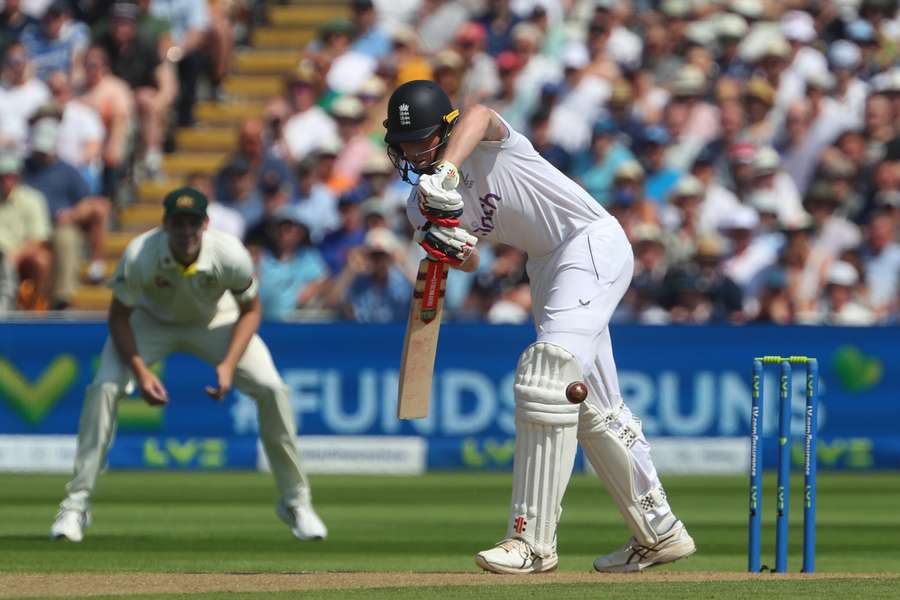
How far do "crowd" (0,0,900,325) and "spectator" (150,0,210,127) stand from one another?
0.02 metres

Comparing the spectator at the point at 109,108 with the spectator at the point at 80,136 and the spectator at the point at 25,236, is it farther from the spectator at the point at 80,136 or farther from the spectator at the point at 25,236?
the spectator at the point at 25,236

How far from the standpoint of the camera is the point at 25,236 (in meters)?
15.2

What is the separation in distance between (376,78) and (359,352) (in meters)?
3.53

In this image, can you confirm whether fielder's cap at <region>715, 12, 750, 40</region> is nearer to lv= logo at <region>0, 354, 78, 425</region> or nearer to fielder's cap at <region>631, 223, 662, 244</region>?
fielder's cap at <region>631, 223, 662, 244</region>

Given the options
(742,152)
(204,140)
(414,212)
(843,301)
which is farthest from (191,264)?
(204,140)

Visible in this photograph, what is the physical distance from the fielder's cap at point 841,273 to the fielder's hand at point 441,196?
813 cm

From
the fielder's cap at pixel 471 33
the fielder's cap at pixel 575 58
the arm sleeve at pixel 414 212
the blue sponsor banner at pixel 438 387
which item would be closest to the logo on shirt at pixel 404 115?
the arm sleeve at pixel 414 212

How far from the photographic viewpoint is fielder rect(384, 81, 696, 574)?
6.61 meters

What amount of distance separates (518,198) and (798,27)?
1023cm

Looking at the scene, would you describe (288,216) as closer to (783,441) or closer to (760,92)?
(760,92)

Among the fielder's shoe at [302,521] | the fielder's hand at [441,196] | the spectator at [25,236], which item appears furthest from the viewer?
the spectator at [25,236]

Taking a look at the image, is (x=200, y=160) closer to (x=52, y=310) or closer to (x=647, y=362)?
(x=52, y=310)

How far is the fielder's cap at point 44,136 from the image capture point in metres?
15.6

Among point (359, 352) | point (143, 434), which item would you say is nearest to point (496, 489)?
point (359, 352)
